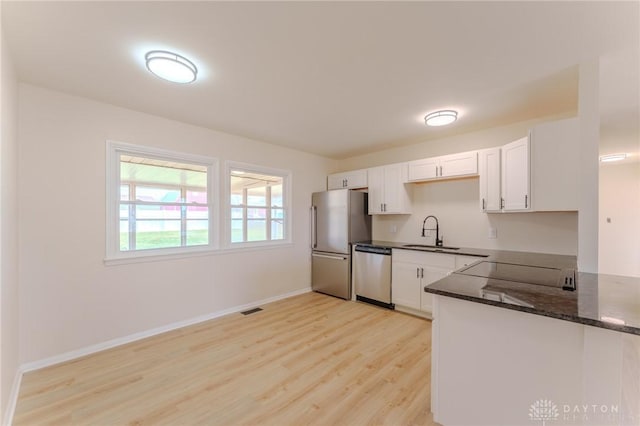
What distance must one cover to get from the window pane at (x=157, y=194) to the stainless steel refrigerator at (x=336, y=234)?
2.24 meters

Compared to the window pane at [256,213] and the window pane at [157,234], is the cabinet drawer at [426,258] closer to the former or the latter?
the window pane at [256,213]

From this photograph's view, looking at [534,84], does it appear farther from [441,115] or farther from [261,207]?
[261,207]

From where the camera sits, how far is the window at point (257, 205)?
3.86 metres

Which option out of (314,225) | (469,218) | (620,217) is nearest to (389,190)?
(469,218)

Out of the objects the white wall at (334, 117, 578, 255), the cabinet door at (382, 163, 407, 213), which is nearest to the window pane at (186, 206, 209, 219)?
the cabinet door at (382, 163, 407, 213)

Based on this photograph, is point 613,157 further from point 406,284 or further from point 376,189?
point 406,284

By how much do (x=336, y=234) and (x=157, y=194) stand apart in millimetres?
2619

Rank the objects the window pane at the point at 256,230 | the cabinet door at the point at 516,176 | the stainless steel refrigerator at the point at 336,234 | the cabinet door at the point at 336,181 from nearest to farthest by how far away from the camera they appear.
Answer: the cabinet door at the point at 516,176, the window pane at the point at 256,230, the stainless steel refrigerator at the point at 336,234, the cabinet door at the point at 336,181

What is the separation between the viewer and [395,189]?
163 inches

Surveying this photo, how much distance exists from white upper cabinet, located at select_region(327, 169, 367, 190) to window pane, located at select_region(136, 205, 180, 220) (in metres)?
2.70

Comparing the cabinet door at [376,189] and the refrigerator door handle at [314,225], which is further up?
the cabinet door at [376,189]

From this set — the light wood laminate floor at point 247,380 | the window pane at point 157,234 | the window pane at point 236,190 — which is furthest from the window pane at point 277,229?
the light wood laminate floor at point 247,380

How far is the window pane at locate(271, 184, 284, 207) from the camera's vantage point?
4.45 meters

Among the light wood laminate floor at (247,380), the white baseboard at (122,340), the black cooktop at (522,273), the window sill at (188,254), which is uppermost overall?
the black cooktop at (522,273)
